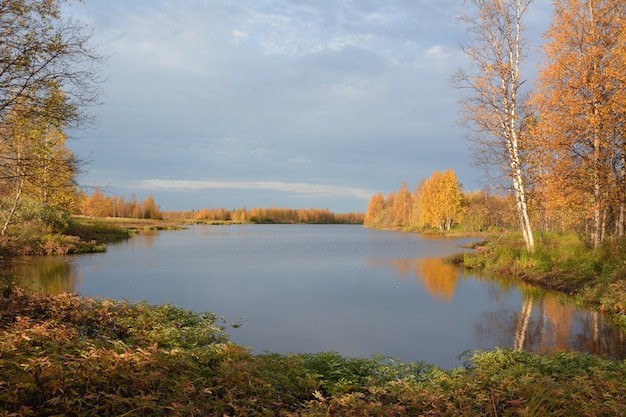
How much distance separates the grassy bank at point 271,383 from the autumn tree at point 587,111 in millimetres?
11758

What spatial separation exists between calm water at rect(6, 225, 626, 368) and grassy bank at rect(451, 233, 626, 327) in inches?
32.7

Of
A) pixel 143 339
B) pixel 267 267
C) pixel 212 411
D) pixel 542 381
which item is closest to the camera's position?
pixel 212 411

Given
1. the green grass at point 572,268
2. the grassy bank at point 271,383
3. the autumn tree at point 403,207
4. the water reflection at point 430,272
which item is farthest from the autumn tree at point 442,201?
the grassy bank at point 271,383

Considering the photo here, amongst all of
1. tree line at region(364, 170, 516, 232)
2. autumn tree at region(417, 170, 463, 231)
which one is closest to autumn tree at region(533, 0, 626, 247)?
tree line at region(364, 170, 516, 232)

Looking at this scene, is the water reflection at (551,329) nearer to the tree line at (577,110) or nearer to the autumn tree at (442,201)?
the tree line at (577,110)

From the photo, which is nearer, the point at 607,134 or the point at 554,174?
the point at 607,134

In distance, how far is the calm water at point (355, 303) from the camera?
9023 millimetres

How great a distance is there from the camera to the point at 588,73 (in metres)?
16.1

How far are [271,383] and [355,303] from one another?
→ 8115 mm

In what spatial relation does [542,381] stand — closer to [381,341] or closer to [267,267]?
[381,341]

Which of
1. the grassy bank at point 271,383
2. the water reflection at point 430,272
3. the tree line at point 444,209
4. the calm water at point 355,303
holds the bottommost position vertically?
the calm water at point 355,303

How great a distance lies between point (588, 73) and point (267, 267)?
16.4m

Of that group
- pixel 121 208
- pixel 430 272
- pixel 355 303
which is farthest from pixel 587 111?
pixel 121 208

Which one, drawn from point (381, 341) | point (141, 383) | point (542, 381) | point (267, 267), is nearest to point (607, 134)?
point (381, 341)
